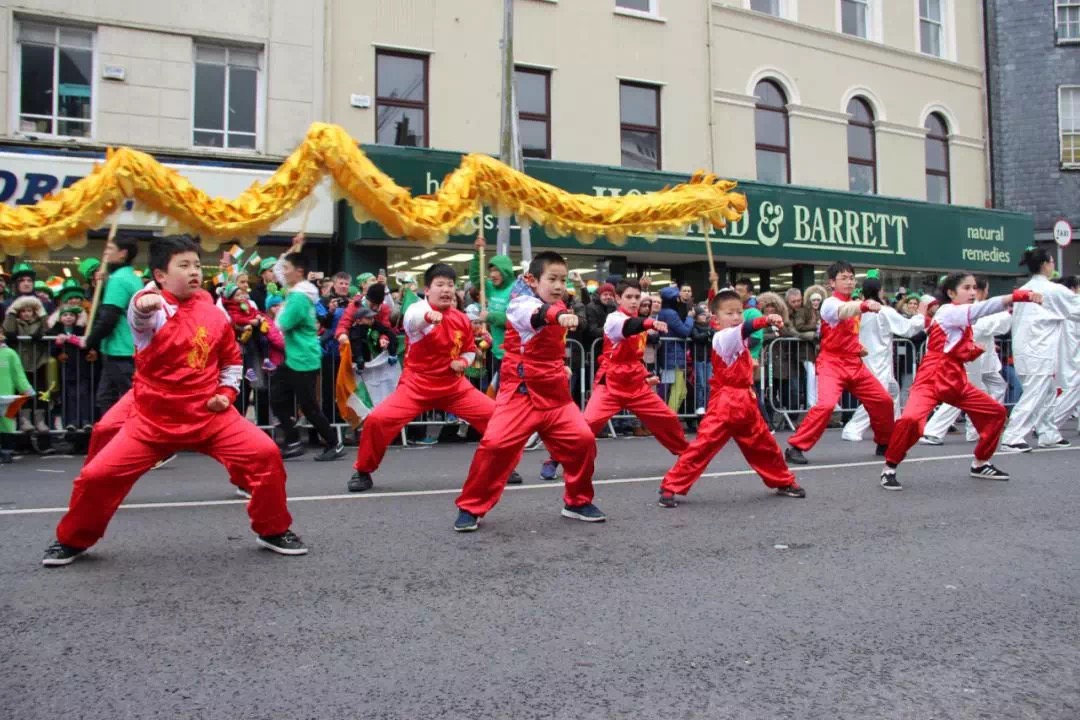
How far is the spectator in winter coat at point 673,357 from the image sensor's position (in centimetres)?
1216

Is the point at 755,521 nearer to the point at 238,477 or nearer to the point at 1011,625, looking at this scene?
the point at 1011,625

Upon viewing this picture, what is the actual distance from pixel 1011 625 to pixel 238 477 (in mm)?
3744

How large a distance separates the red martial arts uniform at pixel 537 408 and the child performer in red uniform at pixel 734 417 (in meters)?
0.94

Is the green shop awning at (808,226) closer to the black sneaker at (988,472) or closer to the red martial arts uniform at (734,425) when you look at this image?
the red martial arts uniform at (734,425)

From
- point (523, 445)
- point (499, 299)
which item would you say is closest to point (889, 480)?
point (523, 445)

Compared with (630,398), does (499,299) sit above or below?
above

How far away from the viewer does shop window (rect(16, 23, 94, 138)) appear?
15.1m

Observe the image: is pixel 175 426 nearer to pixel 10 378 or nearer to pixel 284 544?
pixel 284 544

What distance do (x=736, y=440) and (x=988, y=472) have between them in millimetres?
2497

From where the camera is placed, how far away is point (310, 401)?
9391mm

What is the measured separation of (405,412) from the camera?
732cm

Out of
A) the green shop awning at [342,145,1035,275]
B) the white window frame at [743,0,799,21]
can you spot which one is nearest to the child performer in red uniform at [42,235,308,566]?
the green shop awning at [342,145,1035,275]

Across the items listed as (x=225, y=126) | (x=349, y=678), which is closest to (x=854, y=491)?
(x=349, y=678)

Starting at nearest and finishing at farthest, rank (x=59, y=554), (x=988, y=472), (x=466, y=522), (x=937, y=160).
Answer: (x=59, y=554)
(x=466, y=522)
(x=988, y=472)
(x=937, y=160)
